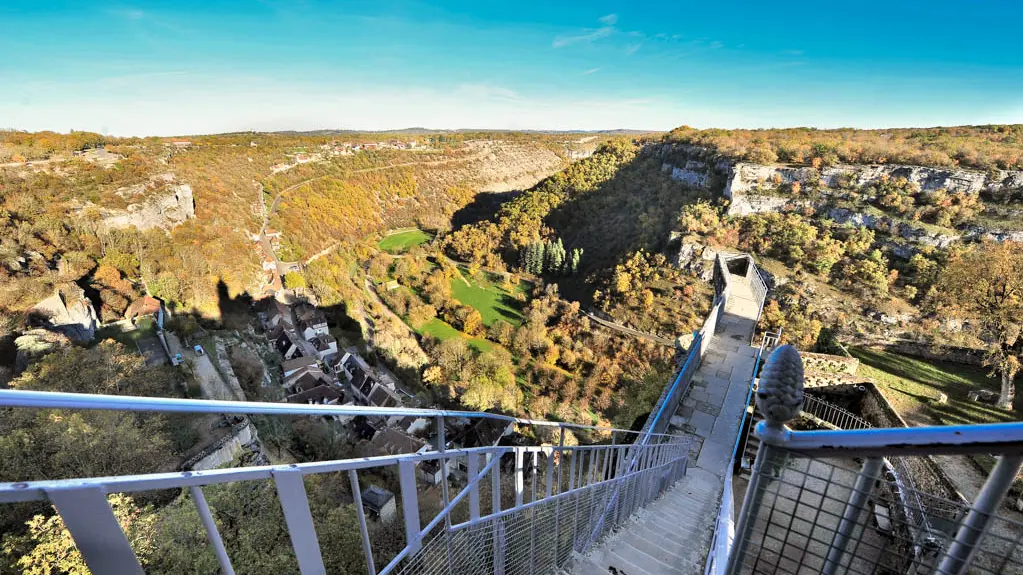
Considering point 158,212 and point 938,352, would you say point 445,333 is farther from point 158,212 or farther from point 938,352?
point 938,352

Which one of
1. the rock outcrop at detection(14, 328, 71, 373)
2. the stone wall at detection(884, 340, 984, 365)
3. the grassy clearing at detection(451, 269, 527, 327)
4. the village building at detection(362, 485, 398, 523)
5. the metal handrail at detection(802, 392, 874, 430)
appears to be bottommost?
the grassy clearing at detection(451, 269, 527, 327)

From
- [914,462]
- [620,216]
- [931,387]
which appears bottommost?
[620,216]

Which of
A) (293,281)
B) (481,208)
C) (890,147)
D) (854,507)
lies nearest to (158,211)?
(293,281)

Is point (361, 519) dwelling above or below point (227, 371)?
above

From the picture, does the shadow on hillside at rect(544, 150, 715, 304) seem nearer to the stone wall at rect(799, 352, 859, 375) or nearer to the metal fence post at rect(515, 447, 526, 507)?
the stone wall at rect(799, 352, 859, 375)

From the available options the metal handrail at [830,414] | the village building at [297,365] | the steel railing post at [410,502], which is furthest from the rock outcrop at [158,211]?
the metal handrail at [830,414]

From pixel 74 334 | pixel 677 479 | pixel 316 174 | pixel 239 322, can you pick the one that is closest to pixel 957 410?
pixel 677 479

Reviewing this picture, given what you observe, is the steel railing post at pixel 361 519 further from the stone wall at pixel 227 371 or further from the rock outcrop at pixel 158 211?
the rock outcrop at pixel 158 211

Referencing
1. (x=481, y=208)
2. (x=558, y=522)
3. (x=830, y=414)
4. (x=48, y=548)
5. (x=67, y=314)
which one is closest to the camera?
(x=558, y=522)

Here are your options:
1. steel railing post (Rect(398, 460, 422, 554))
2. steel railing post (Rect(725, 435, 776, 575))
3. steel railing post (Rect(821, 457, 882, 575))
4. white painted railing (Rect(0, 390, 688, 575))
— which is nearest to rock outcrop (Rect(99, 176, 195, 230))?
white painted railing (Rect(0, 390, 688, 575))
